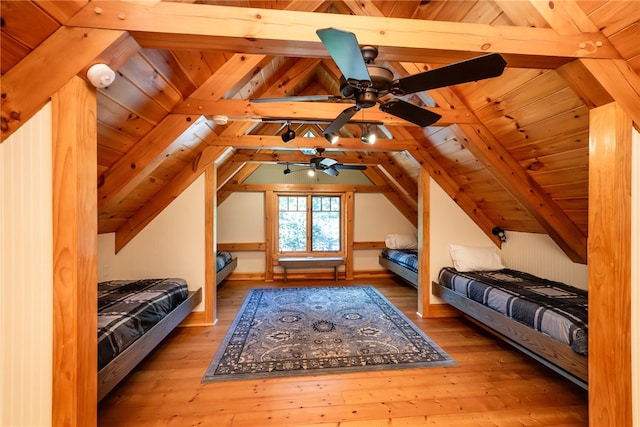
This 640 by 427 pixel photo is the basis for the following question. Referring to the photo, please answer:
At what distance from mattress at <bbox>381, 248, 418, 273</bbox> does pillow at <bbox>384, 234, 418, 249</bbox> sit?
0.50 ft

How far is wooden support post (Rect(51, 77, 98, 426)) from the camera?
1165 millimetres

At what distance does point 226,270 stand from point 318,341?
8.41ft

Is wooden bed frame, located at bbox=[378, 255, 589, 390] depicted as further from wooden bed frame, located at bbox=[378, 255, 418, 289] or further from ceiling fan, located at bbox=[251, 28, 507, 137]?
ceiling fan, located at bbox=[251, 28, 507, 137]

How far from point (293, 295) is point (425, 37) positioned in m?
3.98

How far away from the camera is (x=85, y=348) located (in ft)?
3.99

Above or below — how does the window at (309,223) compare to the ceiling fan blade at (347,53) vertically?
below

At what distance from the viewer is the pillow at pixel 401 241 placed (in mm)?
5547

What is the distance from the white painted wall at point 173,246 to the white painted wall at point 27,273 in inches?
84.7

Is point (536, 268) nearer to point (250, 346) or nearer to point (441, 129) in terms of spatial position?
point (441, 129)

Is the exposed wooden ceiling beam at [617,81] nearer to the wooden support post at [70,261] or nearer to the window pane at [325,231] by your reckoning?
the wooden support post at [70,261]

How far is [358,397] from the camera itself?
6.53ft

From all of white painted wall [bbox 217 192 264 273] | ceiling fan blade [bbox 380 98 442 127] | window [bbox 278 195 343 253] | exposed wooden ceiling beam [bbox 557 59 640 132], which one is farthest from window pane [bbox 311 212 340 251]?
exposed wooden ceiling beam [bbox 557 59 640 132]

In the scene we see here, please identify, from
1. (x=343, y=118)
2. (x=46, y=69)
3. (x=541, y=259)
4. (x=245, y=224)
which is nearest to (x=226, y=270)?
(x=245, y=224)

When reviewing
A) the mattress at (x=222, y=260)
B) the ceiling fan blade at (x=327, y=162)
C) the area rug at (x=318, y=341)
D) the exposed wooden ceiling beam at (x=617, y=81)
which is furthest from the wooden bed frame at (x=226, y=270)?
the exposed wooden ceiling beam at (x=617, y=81)
